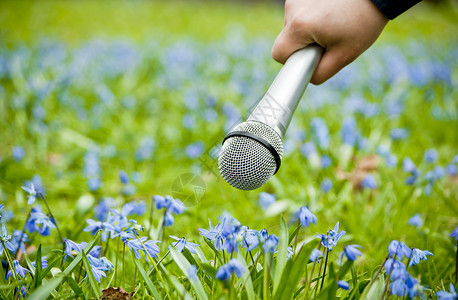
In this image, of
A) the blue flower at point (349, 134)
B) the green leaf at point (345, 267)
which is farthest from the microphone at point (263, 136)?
the blue flower at point (349, 134)

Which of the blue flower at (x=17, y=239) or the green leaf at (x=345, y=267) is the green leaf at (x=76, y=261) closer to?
the blue flower at (x=17, y=239)

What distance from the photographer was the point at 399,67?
564 centimetres

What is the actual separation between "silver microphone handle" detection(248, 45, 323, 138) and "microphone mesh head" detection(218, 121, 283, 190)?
0.04 metres

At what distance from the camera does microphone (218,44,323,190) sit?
4.47 ft

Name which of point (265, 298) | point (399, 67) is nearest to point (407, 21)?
point (399, 67)

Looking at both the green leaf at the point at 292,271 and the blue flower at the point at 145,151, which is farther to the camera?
the blue flower at the point at 145,151

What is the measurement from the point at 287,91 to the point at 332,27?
0.92ft

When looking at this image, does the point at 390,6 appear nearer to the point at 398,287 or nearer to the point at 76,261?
the point at 398,287

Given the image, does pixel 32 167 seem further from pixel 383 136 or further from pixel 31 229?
pixel 383 136

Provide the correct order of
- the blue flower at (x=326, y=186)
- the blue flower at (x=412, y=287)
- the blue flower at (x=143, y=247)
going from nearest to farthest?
the blue flower at (x=412, y=287)
the blue flower at (x=143, y=247)
the blue flower at (x=326, y=186)

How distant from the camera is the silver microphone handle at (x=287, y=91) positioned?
1.42 meters

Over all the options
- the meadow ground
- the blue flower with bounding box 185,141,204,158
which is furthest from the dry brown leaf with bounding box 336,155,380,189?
the blue flower with bounding box 185,141,204,158

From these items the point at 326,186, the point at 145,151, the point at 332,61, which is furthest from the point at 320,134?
the point at 332,61

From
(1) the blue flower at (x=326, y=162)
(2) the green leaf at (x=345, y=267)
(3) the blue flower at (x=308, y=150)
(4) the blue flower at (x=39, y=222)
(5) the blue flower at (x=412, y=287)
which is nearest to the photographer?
(5) the blue flower at (x=412, y=287)
